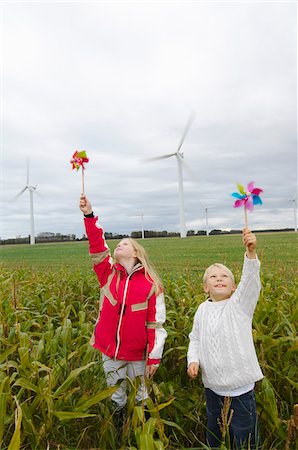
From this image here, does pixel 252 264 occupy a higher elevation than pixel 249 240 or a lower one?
lower

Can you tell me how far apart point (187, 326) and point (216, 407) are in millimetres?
1430

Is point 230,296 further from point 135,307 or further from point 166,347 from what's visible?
point 166,347

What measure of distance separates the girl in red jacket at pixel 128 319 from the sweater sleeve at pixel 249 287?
0.80m

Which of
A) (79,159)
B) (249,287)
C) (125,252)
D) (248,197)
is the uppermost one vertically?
(79,159)

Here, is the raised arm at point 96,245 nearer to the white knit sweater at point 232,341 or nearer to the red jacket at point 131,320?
the red jacket at point 131,320

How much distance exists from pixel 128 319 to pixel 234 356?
3.03 feet

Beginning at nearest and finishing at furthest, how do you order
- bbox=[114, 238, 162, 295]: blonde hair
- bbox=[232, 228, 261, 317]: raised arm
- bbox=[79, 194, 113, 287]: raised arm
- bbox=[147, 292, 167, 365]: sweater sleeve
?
bbox=[232, 228, 261, 317]: raised arm < bbox=[147, 292, 167, 365]: sweater sleeve < bbox=[114, 238, 162, 295]: blonde hair < bbox=[79, 194, 113, 287]: raised arm

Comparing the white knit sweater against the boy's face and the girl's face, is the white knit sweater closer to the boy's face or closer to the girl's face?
the boy's face

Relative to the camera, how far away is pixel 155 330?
344 cm

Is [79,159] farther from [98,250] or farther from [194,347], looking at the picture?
[194,347]

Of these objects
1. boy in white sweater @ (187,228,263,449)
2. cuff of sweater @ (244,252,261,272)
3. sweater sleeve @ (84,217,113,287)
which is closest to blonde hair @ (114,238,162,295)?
sweater sleeve @ (84,217,113,287)

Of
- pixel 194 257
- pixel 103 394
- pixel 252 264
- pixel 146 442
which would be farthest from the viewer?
pixel 194 257

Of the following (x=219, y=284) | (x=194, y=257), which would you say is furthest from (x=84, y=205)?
(x=194, y=257)

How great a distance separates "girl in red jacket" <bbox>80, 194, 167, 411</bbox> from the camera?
11.1 ft
